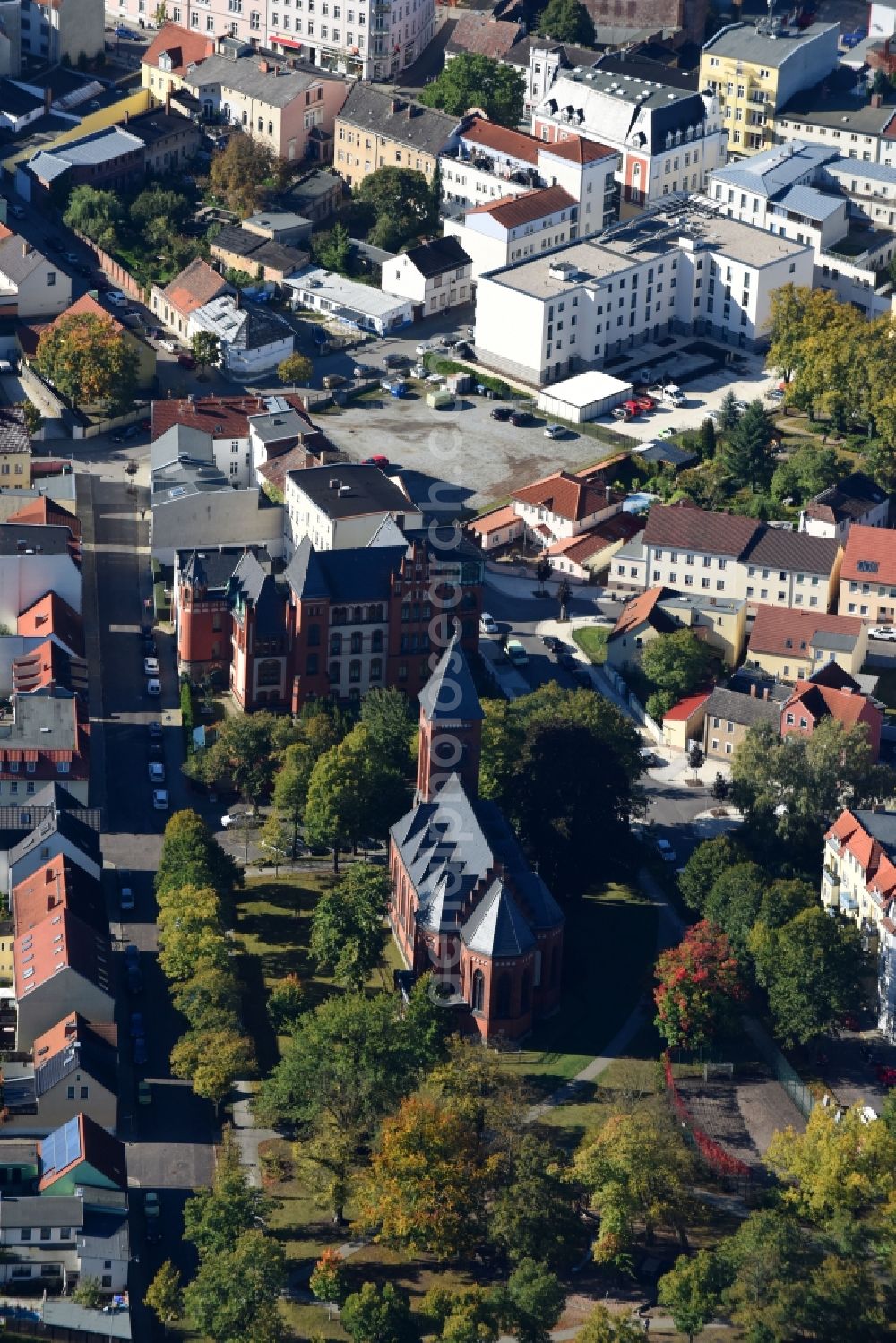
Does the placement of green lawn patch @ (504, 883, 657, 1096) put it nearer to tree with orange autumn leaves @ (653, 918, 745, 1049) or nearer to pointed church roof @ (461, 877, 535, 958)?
tree with orange autumn leaves @ (653, 918, 745, 1049)

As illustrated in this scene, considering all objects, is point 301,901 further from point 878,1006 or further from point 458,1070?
point 878,1006

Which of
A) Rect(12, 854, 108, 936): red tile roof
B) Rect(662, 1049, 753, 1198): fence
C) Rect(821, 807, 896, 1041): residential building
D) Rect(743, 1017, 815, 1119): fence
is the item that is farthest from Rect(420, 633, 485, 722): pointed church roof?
Rect(662, 1049, 753, 1198): fence

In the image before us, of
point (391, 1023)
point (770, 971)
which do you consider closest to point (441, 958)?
point (391, 1023)

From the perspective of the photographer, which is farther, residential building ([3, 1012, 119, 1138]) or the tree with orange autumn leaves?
the tree with orange autumn leaves

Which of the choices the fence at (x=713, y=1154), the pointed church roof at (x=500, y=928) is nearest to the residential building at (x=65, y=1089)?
the pointed church roof at (x=500, y=928)

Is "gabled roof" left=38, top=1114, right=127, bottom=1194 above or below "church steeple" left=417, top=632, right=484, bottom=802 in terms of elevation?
below

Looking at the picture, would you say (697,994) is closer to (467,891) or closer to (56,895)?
(467,891)

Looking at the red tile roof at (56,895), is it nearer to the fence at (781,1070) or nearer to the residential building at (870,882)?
the fence at (781,1070)
